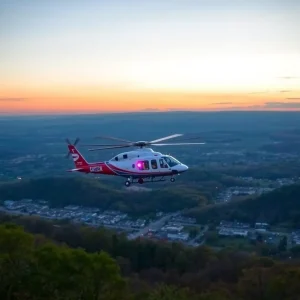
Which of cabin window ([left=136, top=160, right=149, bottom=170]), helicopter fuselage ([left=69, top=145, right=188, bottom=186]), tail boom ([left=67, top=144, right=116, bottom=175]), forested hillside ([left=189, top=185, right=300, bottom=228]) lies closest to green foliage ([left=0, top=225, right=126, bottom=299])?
helicopter fuselage ([left=69, top=145, right=188, bottom=186])

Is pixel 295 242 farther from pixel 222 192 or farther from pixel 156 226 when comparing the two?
pixel 222 192

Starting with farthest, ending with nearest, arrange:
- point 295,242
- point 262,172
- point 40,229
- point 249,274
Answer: point 262,172 → point 295,242 → point 40,229 → point 249,274

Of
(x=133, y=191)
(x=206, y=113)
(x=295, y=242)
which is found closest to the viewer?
(x=295, y=242)

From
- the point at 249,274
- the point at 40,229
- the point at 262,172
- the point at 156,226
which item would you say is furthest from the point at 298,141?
the point at 249,274

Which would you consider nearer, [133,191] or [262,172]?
[133,191]

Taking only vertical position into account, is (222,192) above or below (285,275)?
below

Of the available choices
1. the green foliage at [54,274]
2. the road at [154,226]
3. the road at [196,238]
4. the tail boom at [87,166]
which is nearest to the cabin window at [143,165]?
the tail boom at [87,166]
